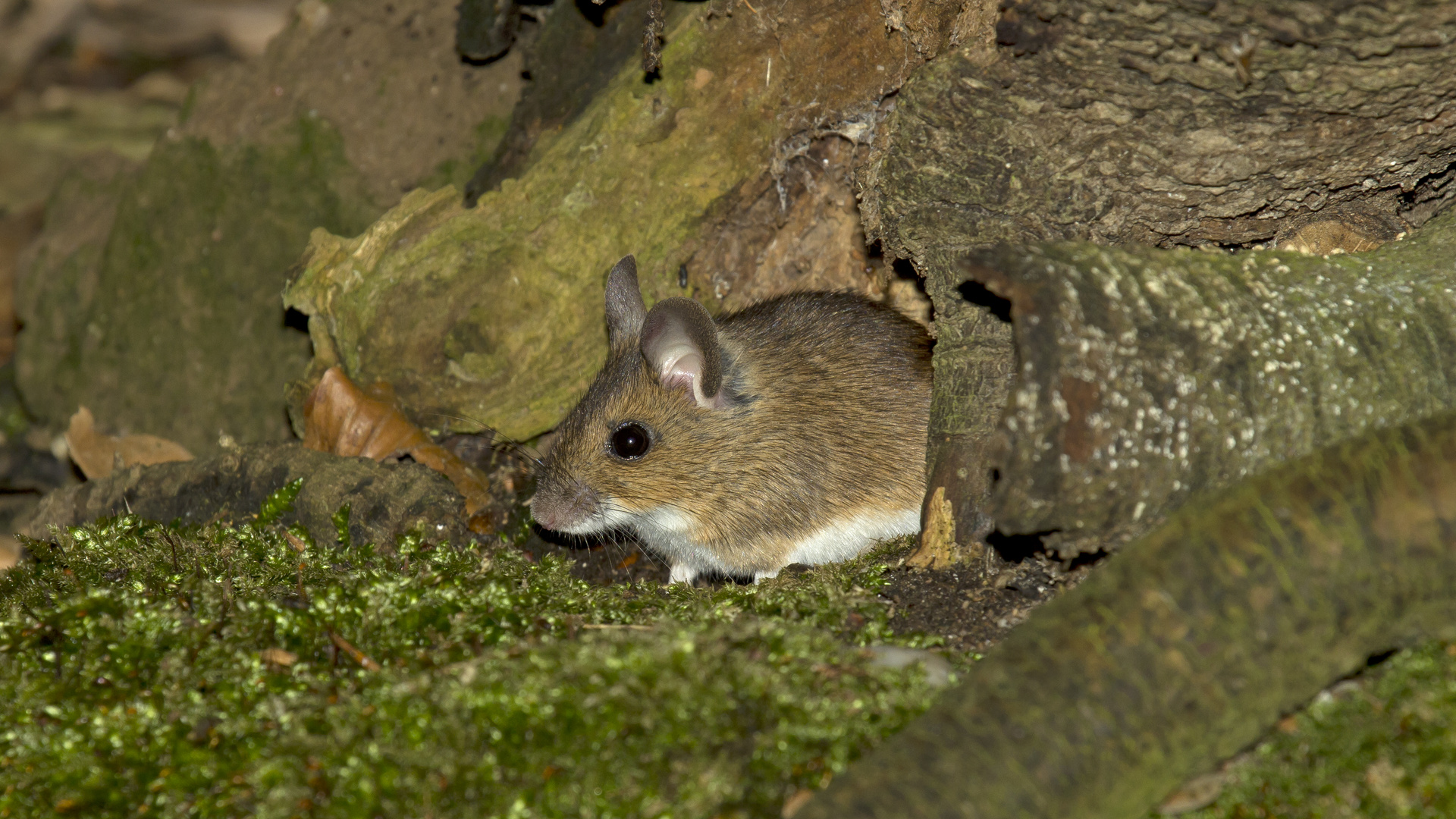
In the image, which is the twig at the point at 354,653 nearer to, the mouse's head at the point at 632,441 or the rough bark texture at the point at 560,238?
the mouse's head at the point at 632,441

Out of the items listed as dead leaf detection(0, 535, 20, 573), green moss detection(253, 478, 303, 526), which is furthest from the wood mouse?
dead leaf detection(0, 535, 20, 573)

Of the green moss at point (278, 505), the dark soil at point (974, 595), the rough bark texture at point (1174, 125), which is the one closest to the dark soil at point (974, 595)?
the dark soil at point (974, 595)

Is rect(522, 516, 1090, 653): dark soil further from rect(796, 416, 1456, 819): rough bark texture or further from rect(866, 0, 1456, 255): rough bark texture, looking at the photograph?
rect(866, 0, 1456, 255): rough bark texture

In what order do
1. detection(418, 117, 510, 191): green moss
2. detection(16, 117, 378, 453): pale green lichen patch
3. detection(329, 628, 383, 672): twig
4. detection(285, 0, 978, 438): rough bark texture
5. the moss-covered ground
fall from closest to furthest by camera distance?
the moss-covered ground < detection(329, 628, 383, 672): twig < detection(285, 0, 978, 438): rough bark texture < detection(418, 117, 510, 191): green moss < detection(16, 117, 378, 453): pale green lichen patch

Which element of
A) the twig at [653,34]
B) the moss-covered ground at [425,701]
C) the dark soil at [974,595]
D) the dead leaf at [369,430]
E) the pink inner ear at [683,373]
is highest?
the twig at [653,34]

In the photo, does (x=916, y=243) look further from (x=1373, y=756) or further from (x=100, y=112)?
Answer: (x=100, y=112)

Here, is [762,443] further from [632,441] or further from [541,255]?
[541,255]

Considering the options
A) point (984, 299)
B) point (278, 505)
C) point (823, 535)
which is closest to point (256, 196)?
point (278, 505)
